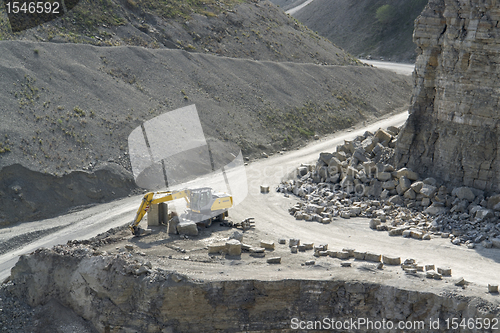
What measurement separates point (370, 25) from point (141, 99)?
128ft

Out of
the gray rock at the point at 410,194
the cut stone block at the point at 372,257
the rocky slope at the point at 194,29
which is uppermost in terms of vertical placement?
the rocky slope at the point at 194,29

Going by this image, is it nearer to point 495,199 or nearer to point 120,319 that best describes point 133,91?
point 120,319

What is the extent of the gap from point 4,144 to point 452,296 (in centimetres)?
2012

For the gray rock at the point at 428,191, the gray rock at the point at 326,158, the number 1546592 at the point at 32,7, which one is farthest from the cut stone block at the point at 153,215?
the number 1546592 at the point at 32,7

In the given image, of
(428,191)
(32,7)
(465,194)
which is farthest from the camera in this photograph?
(32,7)

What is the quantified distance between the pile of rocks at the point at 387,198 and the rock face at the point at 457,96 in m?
0.92

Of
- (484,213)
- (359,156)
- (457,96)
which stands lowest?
(484,213)

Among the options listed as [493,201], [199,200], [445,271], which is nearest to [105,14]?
[199,200]

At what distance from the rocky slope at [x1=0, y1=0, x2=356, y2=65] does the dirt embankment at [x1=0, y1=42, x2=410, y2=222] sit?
172 centimetres

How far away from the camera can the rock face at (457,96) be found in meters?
19.6

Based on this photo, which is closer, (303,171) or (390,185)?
(390,185)

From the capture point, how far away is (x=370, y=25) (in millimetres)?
60969

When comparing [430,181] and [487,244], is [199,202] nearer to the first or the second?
[430,181]

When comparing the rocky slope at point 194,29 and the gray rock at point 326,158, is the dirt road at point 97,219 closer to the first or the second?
the gray rock at point 326,158
